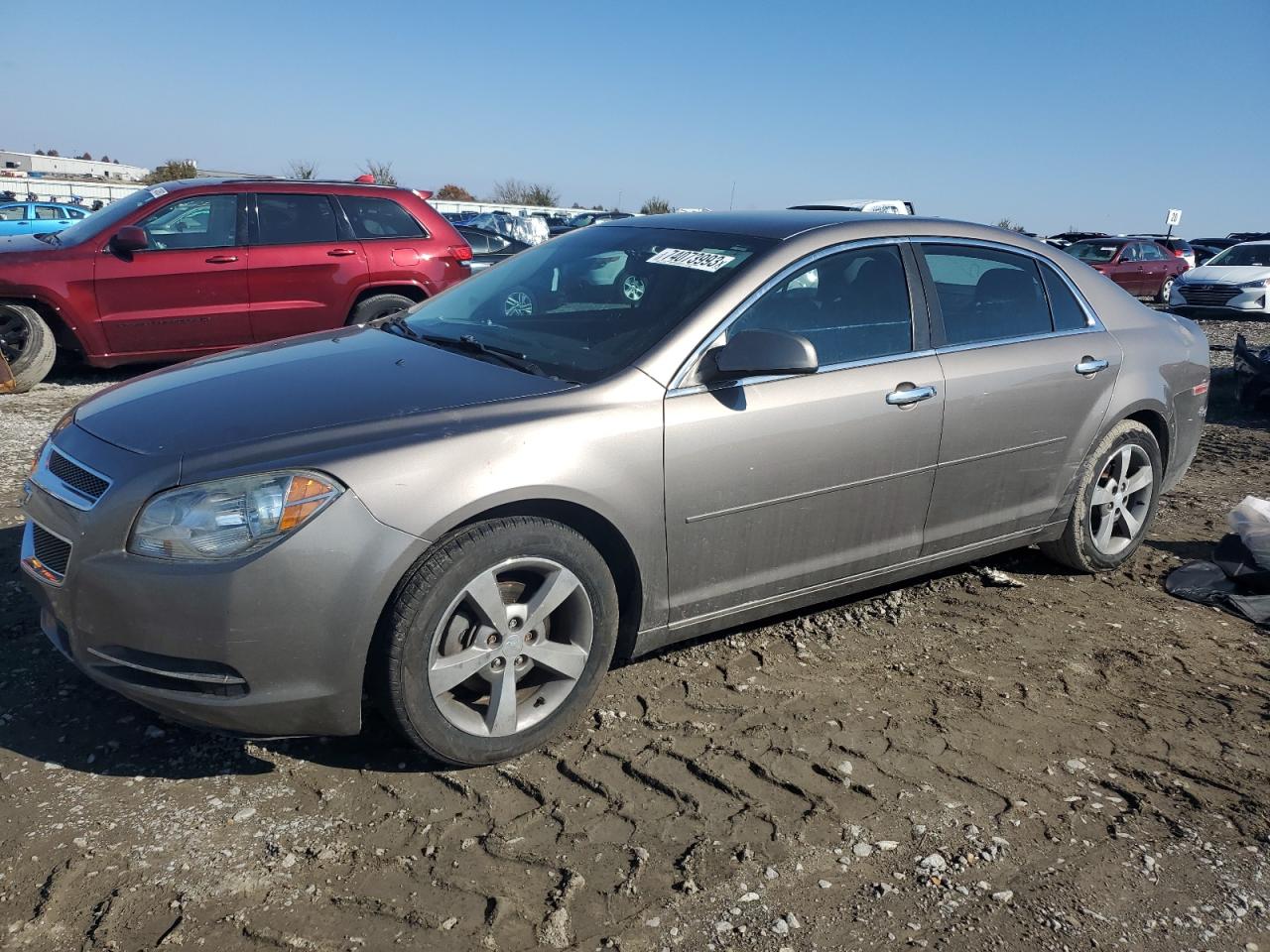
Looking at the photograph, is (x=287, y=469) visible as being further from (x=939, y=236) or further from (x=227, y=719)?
(x=939, y=236)

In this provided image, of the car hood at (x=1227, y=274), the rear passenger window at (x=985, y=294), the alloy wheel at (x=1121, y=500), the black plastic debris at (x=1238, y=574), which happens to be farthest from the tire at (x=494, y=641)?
the car hood at (x=1227, y=274)

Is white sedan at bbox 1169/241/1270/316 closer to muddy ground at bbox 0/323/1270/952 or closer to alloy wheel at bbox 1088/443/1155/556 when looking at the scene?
alloy wheel at bbox 1088/443/1155/556

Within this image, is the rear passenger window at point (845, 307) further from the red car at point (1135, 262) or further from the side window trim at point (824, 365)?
the red car at point (1135, 262)

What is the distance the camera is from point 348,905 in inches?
98.9

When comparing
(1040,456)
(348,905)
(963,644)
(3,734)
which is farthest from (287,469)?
(1040,456)

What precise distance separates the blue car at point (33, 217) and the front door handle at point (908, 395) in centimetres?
2108

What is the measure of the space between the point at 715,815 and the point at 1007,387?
2.23 metres

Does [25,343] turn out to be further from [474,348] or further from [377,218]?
[474,348]

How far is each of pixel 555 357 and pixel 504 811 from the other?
1486 mm

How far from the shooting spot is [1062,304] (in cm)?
461

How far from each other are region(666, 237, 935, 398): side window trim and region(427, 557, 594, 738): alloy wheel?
0.76 m

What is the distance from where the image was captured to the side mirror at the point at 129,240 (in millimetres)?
7941

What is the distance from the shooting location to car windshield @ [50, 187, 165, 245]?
827cm

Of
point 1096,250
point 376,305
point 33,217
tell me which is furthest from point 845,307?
point 33,217
